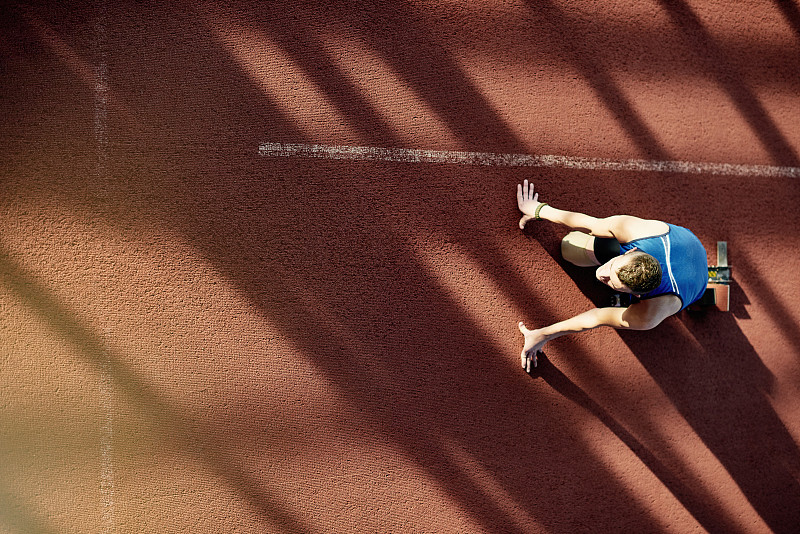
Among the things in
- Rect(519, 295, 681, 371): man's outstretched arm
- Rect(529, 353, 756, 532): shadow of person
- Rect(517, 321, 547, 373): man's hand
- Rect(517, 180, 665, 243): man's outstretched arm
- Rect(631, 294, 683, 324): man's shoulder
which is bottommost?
Rect(529, 353, 756, 532): shadow of person

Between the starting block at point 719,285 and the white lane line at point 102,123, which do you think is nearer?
the white lane line at point 102,123

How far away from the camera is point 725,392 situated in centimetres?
396

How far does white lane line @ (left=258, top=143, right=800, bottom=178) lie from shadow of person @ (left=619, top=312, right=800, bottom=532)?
129 centimetres

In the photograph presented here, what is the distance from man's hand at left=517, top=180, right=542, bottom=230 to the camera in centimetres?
371

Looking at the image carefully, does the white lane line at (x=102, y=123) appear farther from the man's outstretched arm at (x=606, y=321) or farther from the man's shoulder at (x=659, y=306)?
the man's shoulder at (x=659, y=306)

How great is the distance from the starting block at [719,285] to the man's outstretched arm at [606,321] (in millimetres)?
1002

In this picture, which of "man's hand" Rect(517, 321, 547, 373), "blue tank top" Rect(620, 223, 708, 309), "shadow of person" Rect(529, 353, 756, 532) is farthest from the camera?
"shadow of person" Rect(529, 353, 756, 532)

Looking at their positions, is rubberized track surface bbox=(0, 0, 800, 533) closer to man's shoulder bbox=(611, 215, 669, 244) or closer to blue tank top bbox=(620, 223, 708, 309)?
man's shoulder bbox=(611, 215, 669, 244)

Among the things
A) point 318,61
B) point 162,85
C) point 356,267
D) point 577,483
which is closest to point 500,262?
point 356,267

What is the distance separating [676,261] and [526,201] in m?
1.23

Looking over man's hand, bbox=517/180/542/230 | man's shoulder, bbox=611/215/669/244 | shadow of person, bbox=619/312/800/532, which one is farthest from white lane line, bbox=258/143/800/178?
shadow of person, bbox=619/312/800/532

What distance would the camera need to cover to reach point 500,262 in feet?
12.6

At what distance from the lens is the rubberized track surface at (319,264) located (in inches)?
147

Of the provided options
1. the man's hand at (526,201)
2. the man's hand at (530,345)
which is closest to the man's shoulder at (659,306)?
the man's hand at (530,345)
